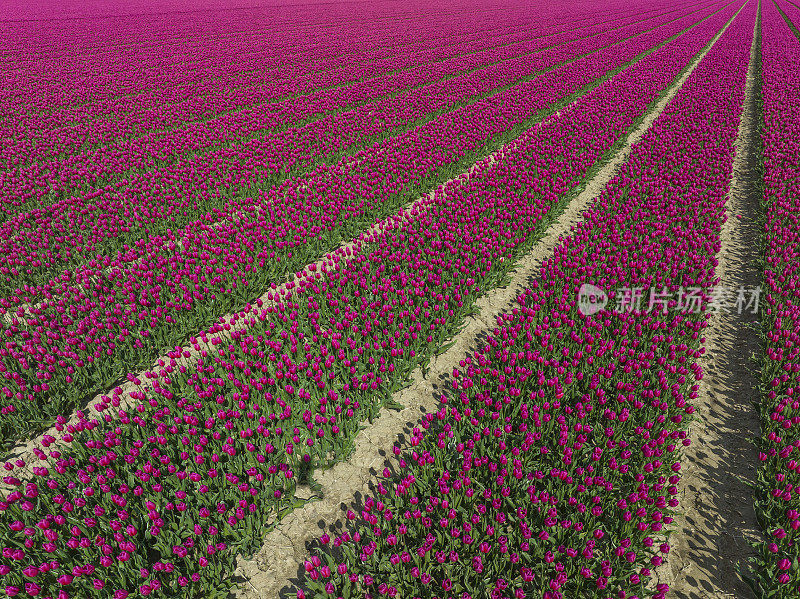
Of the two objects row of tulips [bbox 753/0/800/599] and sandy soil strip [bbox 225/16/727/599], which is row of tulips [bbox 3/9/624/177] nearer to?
sandy soil strip [bbox 225/16/727/599]

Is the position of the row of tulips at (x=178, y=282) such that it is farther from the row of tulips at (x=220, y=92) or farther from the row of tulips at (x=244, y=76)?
the row of tulips at (x=244, y=76)

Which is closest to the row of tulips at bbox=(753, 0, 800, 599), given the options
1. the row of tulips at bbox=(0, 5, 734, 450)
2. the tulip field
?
the tulip field

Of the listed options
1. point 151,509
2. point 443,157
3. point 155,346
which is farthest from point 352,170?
point 151,509

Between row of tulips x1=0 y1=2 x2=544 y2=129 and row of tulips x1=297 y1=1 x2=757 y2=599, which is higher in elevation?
row of tulips x1=0 y1=2 x2=544 y2=129

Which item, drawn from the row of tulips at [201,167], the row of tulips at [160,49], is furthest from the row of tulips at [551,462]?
the row of tulips at [160,49]

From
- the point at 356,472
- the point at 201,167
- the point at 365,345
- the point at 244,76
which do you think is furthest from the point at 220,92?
the point at 356,472
